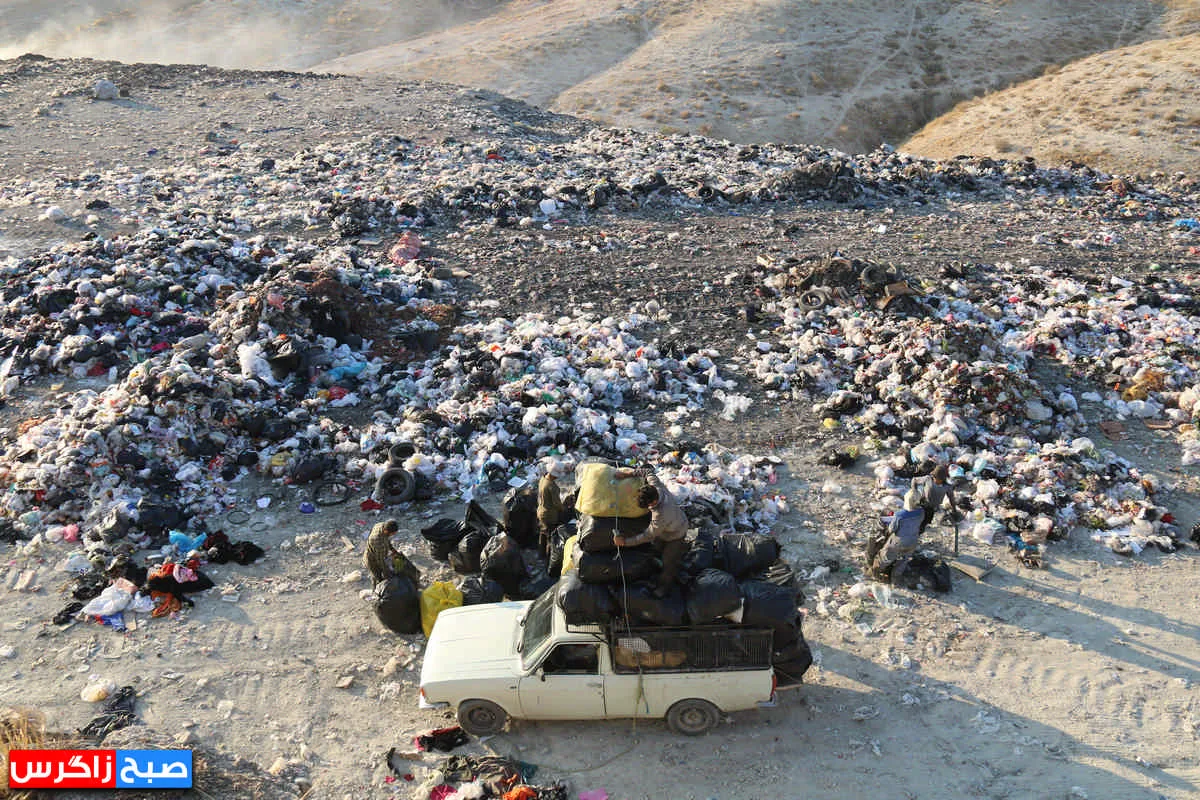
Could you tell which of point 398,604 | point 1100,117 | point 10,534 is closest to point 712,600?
point 398,604

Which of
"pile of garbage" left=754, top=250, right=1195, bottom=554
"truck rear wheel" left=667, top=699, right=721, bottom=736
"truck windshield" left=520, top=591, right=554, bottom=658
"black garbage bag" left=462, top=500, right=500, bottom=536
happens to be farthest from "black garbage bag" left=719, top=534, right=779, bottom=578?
"pile of garbage" left=754, top=250, right=1195, bottom=554

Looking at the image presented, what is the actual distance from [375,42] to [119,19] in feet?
51.0

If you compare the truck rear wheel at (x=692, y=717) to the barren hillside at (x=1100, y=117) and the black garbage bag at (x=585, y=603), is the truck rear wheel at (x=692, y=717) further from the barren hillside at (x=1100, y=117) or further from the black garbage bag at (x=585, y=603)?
the barren hillside at (x=1100, y=117)

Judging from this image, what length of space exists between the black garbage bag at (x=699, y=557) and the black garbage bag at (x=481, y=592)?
1.89 m

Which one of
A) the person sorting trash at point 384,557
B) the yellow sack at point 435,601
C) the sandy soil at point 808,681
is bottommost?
the sandy soil at point 808,681

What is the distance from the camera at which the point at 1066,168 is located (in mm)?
19688

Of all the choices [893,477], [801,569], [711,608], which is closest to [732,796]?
[711,608]

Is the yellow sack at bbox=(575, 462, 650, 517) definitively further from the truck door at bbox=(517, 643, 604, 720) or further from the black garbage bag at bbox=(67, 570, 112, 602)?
the black garbage bag at bbox=(67, 570, 112, 602)

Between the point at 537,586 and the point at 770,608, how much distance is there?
209 cm

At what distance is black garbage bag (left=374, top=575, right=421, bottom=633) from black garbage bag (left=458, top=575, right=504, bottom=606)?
0.42 m

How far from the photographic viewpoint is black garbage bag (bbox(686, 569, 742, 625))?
→ 17.6 ft

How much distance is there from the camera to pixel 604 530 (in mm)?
5453

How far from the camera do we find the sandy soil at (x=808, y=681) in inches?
213

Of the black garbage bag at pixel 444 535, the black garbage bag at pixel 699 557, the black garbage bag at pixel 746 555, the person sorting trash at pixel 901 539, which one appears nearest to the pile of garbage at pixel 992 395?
the person sorting trash at pixel 901 539
